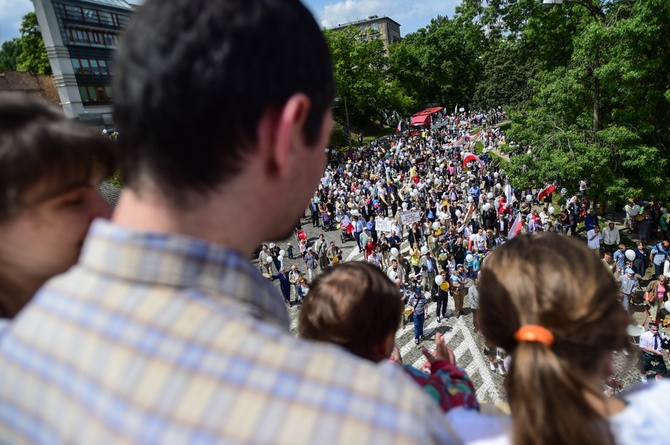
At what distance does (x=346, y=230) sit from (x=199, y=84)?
19.1m

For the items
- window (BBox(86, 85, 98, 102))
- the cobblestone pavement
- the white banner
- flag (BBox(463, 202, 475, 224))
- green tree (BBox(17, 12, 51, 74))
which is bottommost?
the cobblestone pavement

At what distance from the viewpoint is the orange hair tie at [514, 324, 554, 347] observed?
1.40 meters

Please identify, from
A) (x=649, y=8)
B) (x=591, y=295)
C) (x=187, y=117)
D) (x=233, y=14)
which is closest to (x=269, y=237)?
(x=187, y=117)

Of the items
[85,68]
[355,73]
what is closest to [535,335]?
[85,68]

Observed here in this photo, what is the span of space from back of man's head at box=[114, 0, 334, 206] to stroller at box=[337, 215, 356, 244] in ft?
61.8

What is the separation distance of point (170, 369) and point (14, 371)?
0.33 meters

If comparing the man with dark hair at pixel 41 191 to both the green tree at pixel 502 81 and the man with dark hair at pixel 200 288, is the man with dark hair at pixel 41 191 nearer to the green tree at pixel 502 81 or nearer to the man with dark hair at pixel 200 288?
the man with dark hair at pixel 200 288

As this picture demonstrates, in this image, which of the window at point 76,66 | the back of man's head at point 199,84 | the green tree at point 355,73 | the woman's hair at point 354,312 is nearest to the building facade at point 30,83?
the window at point 76,66

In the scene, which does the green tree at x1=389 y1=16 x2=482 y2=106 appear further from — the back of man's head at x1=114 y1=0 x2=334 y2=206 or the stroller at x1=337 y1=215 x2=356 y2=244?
the back of man's head at x1=114 y1=0 x2=334 y2=206

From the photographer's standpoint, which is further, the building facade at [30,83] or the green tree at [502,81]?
the green tree at [502,81]

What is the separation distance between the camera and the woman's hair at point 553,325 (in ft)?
4.12

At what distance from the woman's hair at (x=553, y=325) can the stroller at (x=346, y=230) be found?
1801 cm

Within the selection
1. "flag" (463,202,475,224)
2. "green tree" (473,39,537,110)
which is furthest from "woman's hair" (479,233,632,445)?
"green tree" (473,39,537,110)

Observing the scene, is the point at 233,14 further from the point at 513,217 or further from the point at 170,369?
the point at 513,217
